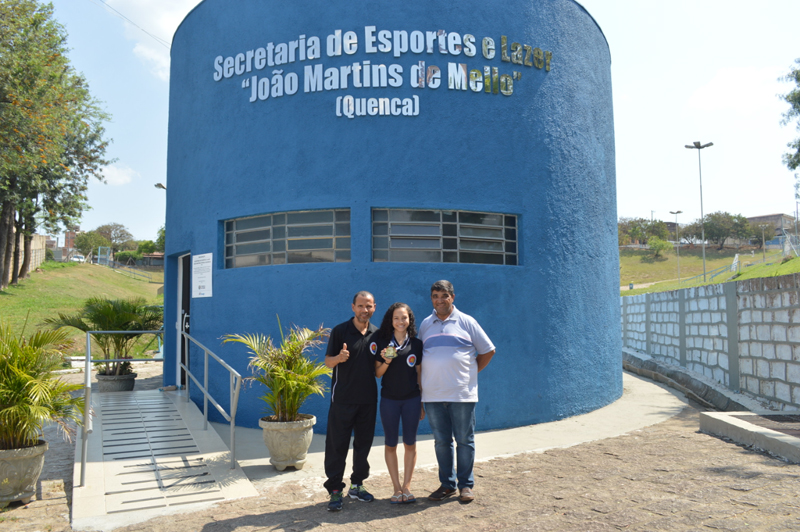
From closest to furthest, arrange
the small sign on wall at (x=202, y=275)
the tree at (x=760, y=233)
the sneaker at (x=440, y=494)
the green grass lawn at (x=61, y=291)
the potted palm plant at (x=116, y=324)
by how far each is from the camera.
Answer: the sneaker at (x=440, y=494) < the small sign on wall at (x=202, y=275) < the potted palm plant at (x=116, y=324) < the green grass lawn at (x=61, y=291) < the tree at (x=760, y=233)

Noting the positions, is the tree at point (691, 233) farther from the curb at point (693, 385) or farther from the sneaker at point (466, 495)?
the sneaker at point (466, 495)

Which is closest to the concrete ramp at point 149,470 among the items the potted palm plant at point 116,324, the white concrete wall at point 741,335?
the potted palm plant at point 116,324

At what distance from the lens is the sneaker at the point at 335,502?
4.50 m

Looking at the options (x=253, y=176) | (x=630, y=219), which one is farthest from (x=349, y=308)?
(x=630, y=219)

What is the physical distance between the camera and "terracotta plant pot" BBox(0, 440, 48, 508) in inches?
191

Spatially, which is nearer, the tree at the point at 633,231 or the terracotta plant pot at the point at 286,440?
the terracotta plant pot at the point at 286,440

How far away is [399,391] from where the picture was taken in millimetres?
4578

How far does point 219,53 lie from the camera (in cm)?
854

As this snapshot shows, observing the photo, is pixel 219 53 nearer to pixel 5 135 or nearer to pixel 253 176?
pixel 253 176

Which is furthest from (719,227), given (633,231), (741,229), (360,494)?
(360,494)

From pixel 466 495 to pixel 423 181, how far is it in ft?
13.9

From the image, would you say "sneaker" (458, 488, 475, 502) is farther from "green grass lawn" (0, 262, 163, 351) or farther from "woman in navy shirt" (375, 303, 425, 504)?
"green grass lawn" (0, 262, 163, 351)

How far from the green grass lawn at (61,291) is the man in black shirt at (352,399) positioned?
16.9m

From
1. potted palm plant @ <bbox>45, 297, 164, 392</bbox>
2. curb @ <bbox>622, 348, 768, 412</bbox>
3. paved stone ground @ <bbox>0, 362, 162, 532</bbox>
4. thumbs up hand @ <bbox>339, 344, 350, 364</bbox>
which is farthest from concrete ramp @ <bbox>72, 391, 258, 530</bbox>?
curb @ <bbox>622, 348, 768, 412</bbox>
